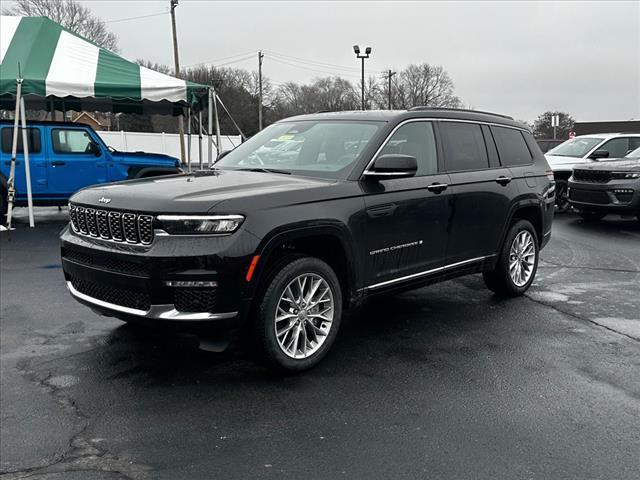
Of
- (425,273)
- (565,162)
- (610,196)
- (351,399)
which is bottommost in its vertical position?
(351,399)

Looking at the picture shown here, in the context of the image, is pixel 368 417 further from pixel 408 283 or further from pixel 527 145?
pixel 527 145

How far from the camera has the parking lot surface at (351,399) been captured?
3104 millimetres

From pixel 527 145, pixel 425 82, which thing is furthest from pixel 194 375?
pixel 425 82

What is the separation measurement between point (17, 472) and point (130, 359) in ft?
5.12

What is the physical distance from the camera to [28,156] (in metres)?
11.6

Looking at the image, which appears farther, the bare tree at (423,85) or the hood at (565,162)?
the bare tree at (423,85)

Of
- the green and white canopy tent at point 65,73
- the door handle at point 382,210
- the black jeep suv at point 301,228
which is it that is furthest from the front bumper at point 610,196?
the door handle at point 382,210

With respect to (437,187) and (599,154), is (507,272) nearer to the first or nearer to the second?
(437,187)

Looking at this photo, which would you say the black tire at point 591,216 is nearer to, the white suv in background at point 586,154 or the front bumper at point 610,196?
the front bumper at point 610,196

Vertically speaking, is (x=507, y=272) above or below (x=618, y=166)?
below

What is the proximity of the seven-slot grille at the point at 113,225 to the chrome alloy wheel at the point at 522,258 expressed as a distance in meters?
3.91

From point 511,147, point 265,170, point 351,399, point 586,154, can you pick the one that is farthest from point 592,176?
point 351,399

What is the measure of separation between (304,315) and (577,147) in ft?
42.5

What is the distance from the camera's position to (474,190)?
219 inches
